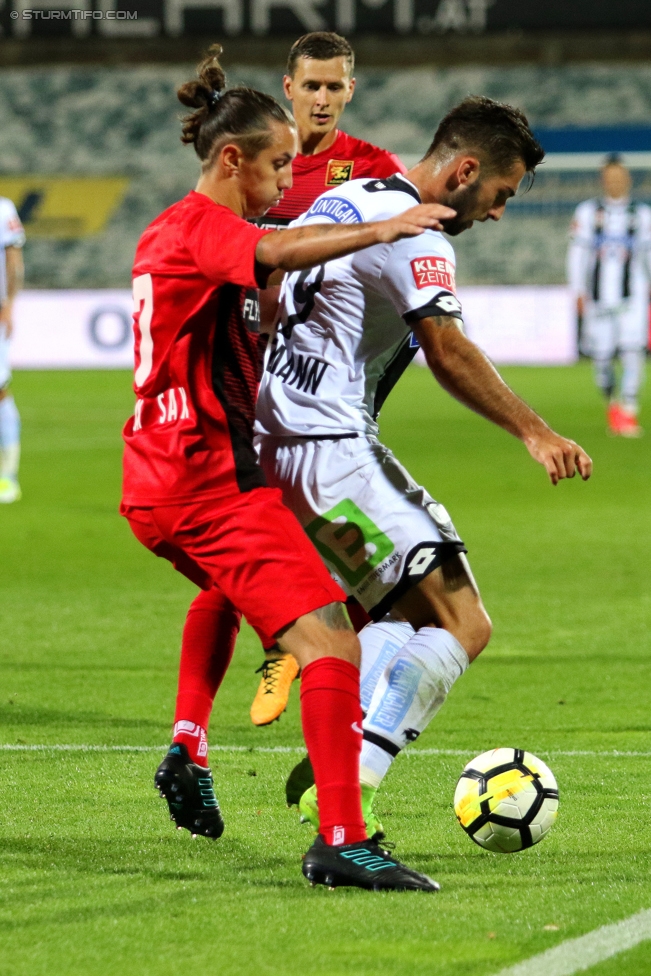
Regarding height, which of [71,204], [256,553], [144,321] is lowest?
[71,204]

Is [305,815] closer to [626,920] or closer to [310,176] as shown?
[626,920]

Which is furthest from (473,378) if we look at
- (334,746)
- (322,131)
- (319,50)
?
(319,50)

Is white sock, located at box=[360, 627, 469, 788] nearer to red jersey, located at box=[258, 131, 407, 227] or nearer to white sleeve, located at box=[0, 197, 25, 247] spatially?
red jersey, located at box=[258, 131, 407, 227]

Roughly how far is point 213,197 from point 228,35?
24.8m

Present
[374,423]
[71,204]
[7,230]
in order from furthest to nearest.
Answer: [71,204] < [7,230] < [374,423]

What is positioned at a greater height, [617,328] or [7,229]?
→ [7,229]

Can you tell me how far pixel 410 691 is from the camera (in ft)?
12.7

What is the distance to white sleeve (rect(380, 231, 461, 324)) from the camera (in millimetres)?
3789

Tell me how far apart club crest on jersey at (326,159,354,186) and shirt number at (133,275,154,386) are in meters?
2.75

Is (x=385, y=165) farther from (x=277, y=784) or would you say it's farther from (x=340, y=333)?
(x=277, y=784)

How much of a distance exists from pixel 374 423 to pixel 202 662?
2.37 feet

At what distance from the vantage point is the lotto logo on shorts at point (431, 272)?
3799mm

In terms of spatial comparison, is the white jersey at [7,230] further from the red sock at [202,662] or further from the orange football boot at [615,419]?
the red sock at [202,662]

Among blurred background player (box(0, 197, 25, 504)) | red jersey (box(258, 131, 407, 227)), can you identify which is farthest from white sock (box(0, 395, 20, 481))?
red jersey (box(258, 131, 407, 227))
